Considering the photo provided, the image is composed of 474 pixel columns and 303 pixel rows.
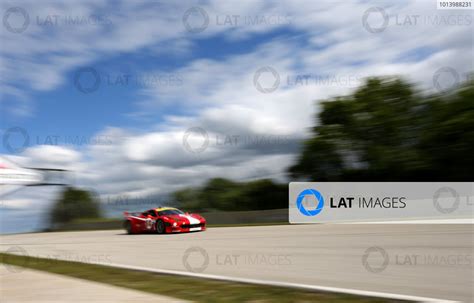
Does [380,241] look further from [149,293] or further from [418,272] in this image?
[149,293]

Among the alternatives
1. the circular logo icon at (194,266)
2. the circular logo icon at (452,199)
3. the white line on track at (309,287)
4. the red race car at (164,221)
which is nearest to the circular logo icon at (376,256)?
the white line on track at (309,287)

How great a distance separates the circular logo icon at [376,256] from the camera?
6.56 metres

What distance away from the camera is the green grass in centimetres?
504

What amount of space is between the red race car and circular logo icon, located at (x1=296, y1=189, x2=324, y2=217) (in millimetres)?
4656

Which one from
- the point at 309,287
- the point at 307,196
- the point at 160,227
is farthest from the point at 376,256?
the point at 307,196

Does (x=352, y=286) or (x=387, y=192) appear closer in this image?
(x=352, y=286)

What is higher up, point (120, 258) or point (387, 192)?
point (387, 192)

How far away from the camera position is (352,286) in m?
5.55

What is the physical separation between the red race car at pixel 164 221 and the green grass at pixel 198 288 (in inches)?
336

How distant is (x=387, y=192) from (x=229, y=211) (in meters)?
9.31

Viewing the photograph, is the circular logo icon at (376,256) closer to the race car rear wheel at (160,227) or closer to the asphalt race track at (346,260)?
the asphalt race track at (346,260)

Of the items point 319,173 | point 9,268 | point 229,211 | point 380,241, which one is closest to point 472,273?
point 380,241

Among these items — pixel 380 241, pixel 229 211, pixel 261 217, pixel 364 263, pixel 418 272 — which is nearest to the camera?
pixel 418 272

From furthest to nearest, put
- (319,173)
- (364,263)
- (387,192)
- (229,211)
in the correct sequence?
(319,173) → (229,211) → (387,192) → (364,263)
